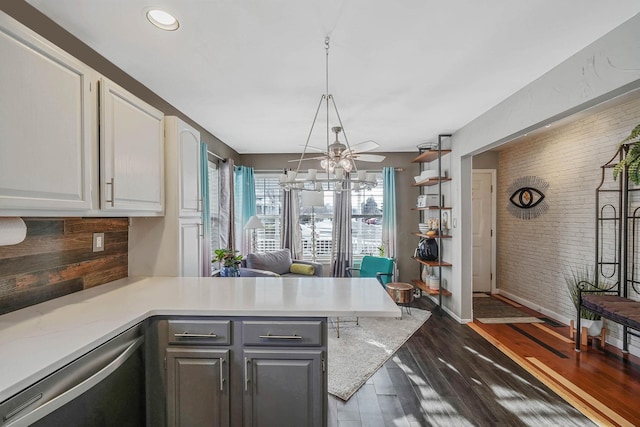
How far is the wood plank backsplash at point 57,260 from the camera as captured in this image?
1487 mm

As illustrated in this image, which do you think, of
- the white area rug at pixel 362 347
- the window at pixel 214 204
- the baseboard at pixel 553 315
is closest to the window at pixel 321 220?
the window at pixel 214 204

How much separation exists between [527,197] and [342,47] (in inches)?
161

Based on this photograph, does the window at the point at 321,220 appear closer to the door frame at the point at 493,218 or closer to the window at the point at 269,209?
the window at the point at 269,209

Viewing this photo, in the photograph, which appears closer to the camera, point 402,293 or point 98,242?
point 98,242

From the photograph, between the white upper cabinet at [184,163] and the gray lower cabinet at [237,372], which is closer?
the gray lower cabinet at [237,372]

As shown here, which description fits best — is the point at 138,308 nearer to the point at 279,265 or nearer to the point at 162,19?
the point at 162,19

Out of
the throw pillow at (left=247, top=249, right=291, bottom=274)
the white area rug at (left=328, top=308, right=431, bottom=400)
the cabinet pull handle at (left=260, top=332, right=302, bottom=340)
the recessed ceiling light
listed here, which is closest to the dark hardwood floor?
the white area rug at (left=328, top=308, right=431, bottom=400)

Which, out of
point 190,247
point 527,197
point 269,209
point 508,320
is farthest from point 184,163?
point 527,197

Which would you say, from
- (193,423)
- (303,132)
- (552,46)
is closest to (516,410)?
(193,423)

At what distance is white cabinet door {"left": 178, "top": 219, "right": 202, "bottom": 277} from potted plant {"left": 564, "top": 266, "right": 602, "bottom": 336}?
3.83m

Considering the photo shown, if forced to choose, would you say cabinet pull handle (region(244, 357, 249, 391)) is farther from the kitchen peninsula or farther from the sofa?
the sofa

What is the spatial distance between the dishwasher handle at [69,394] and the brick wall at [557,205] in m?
4.62

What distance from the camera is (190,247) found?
8.05 feet

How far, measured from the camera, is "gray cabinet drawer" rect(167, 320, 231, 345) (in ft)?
5.17
